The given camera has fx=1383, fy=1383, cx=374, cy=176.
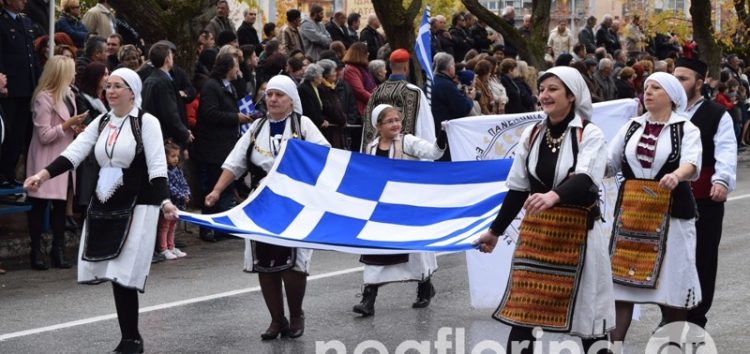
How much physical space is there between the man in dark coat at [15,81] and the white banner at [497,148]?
16.0 feet

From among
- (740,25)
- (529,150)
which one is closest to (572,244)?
(529,150)

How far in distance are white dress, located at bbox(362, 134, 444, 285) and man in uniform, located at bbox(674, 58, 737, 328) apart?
2.07 meters

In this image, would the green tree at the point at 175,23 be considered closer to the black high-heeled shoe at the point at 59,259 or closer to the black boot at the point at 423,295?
the black high-heeled shoe at the point at 59,259

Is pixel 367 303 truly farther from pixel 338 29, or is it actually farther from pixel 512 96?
pixel 338 29

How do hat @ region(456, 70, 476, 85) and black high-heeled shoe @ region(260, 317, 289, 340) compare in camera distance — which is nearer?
black high-heeled shoe @ region(260, 317, 289, 340)

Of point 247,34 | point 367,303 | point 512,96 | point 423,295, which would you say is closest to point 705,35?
point 512,96

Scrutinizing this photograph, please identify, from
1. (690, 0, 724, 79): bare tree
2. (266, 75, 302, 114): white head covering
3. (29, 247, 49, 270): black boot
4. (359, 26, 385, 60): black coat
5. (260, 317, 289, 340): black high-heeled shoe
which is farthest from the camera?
(690, 0, 724, 79): bare tree

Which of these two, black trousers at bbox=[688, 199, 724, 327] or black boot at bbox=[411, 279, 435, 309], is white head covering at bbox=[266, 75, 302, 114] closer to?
black boot at bbox=[411, 279, 435, 309]

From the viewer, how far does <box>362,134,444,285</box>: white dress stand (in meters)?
10.2

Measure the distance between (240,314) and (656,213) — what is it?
10.9ft

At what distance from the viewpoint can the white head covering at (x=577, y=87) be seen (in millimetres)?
7141

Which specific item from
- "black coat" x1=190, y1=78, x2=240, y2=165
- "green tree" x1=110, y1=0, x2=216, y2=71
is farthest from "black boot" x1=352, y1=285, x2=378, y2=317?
"green tree" x1=110, y1=0, x2=216, y2=71

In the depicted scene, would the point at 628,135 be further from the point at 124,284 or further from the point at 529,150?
Result: the point at 124,284

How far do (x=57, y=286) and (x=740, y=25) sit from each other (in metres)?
25.6
